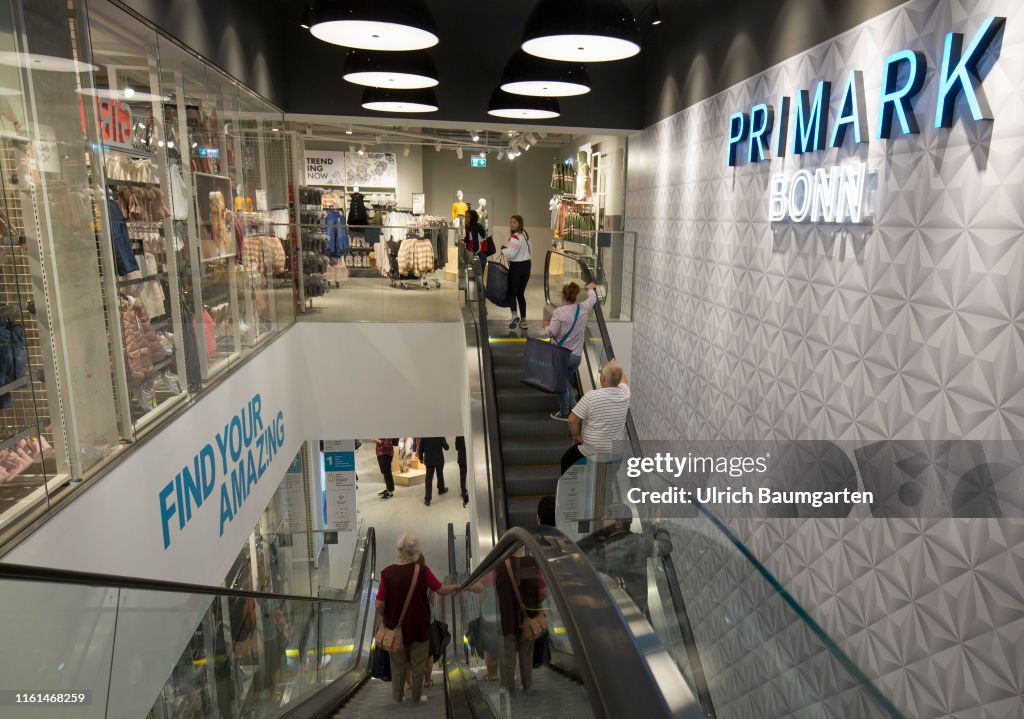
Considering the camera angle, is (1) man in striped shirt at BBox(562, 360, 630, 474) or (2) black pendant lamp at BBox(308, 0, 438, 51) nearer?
(2) black pendant lamp at BBox(308, 0, 438, 51)

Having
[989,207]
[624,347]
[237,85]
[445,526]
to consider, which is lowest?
[445,526]

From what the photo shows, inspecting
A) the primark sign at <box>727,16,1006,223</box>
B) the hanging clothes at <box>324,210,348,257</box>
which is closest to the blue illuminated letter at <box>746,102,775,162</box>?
the primark sign at <box>727,16,1006,223</box>

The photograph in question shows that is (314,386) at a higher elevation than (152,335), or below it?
below

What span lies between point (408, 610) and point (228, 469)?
240cm

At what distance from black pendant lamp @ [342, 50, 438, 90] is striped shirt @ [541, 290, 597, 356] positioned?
2683 millimetres

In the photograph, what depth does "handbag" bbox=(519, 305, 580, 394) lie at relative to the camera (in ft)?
23.6

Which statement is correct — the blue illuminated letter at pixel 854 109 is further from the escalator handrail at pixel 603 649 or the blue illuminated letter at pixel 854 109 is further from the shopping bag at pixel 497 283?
the shopping bag at pixel 497 283

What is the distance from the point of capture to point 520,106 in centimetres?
812

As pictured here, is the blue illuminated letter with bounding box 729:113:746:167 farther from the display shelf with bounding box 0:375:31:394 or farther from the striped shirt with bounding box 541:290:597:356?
the display shelf with bounding box 0:375:31:394

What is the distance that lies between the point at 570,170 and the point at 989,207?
13.8 meters

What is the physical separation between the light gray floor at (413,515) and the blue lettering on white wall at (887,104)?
826 cm

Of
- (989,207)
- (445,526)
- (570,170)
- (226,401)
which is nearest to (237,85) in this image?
(226,401)

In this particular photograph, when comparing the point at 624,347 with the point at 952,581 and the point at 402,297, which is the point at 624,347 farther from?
the point at 952,581

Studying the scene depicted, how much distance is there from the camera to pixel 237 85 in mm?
6980
